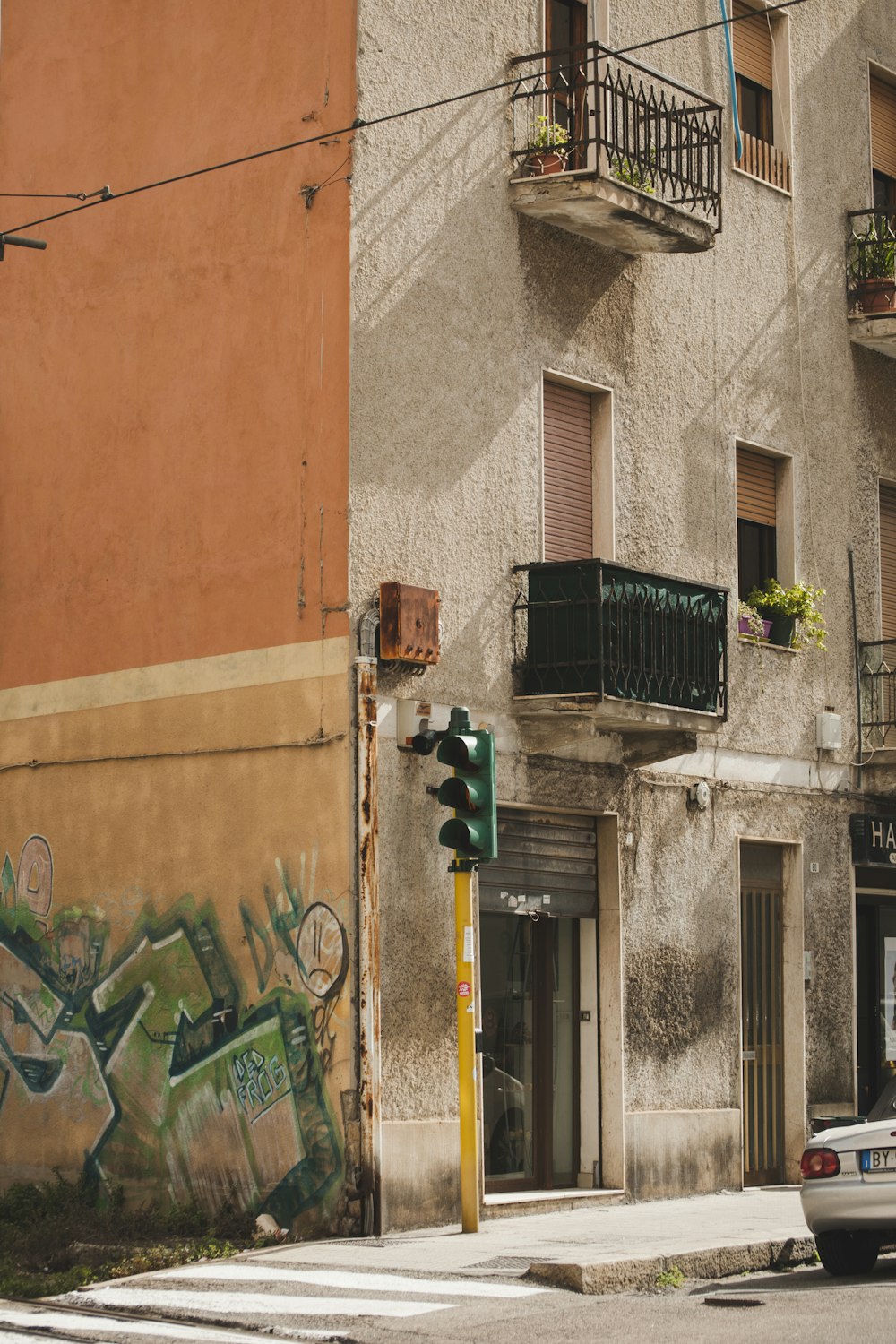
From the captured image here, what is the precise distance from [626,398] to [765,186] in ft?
10.3

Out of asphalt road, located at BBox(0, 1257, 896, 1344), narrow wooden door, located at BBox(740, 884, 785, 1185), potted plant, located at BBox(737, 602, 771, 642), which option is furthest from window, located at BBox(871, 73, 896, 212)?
asphalt road, located at BBox(0, 1257, 896, 1344)

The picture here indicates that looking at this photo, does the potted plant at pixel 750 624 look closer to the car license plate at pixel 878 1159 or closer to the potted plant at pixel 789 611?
the potted plant at pixel 789 611

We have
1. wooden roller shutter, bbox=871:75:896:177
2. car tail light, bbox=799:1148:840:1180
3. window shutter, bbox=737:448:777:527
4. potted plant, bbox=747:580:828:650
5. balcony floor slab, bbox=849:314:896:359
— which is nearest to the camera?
car tail light, bbox=799:1148:840:1180

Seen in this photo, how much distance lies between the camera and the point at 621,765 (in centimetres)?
1538

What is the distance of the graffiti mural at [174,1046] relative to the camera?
1320 cm

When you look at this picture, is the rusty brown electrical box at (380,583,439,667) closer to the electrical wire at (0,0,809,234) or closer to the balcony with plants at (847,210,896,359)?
the electrical wire at (0,0,809,234)

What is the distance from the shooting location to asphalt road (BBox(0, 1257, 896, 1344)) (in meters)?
9.09

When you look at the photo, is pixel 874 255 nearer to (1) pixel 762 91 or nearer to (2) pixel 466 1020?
(1) pixel 762 91

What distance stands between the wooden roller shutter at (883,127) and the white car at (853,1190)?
11286 mm

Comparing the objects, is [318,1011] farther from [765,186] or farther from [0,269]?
[765,186]

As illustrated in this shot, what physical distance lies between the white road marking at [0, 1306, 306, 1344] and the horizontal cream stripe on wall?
187 inches

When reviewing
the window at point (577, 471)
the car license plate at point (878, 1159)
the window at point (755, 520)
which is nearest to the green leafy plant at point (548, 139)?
the window at point (577, 471)

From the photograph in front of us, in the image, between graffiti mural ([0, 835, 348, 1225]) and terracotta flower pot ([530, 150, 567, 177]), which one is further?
terracotta flower pot ([530, 150, 567, 177])

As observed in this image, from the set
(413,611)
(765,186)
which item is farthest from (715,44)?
(413,611)
